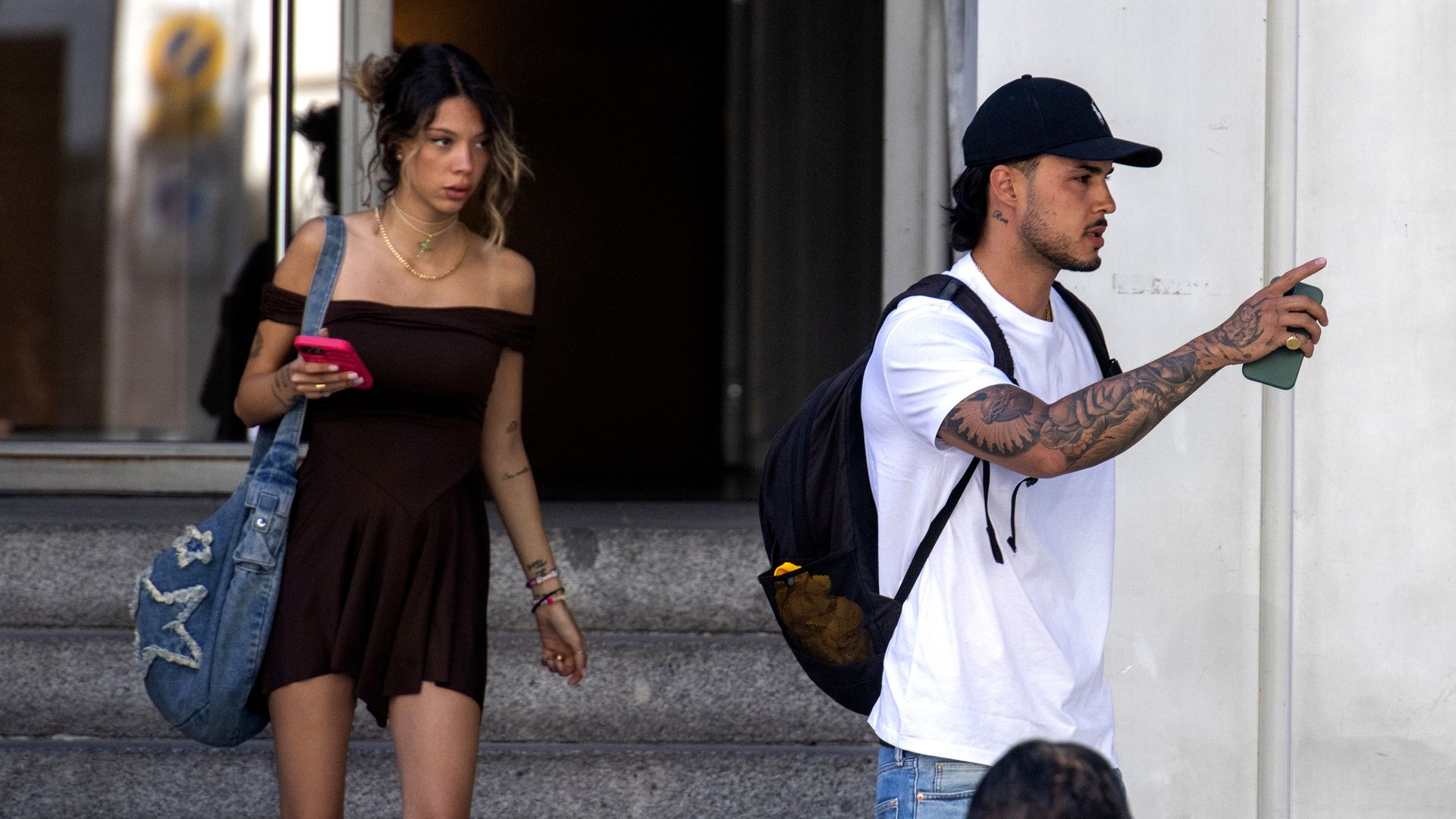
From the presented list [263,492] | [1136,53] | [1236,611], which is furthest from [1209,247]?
[263,492]

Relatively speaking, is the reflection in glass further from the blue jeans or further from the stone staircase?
the blue jeans

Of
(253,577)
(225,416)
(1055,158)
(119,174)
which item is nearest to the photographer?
(1055,158)

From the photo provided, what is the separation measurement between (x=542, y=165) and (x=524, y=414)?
63.2 inches

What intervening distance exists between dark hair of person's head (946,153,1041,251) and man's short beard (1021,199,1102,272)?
0.34 feet

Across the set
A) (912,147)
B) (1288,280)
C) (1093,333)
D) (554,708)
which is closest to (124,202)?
(912,147)

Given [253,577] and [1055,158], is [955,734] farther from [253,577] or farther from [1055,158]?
[253,577]

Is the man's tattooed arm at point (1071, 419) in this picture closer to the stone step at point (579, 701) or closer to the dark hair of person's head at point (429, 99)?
the dark hair of person's head at point (429, 99)

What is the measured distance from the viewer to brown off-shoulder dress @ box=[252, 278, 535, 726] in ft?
10.1

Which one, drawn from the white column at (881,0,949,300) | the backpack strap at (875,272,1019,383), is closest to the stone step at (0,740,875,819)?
the white column at (881,0,949,300)

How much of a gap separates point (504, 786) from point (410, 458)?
157 centimetres

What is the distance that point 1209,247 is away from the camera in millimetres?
4227

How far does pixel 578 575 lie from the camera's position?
5129 mm

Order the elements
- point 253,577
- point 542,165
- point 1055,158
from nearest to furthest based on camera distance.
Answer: point 1055,158
point 253,577
point 542,165

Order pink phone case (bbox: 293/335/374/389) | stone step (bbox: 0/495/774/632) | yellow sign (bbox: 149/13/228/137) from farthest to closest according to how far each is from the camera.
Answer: yellow sign (bbox: 149/13/228/137) < stone step (bbox: 0/495/774/632) < pink phone case (bbox: 293/335/374/389)
